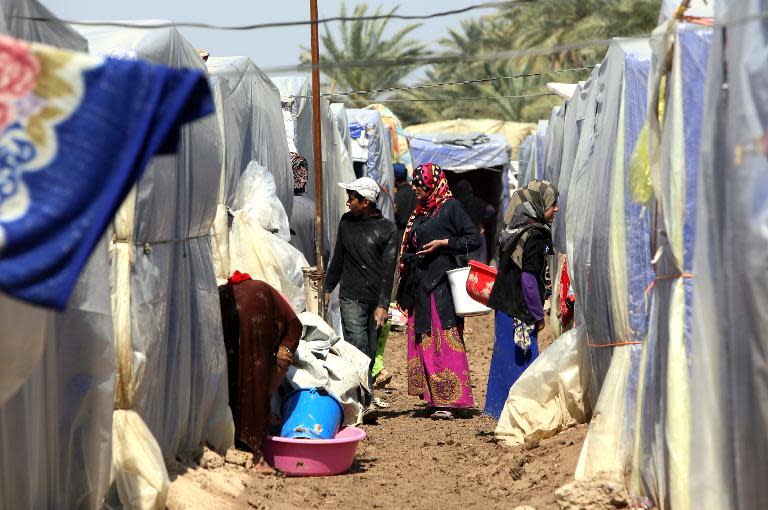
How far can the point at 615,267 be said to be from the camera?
20.6 ft

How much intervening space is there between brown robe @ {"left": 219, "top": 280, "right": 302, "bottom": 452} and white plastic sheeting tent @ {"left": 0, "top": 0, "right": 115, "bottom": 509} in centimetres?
199

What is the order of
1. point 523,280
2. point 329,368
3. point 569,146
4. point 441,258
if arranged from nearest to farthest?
1. point 329,368
2. point 523,280
3. point 441,258
4. point 569,146

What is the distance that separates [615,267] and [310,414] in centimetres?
195

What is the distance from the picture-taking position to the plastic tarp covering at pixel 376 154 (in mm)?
16281

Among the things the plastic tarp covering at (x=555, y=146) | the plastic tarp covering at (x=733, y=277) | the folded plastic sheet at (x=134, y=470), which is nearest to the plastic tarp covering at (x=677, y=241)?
the plastic tarp covering at (x=733, y=277)

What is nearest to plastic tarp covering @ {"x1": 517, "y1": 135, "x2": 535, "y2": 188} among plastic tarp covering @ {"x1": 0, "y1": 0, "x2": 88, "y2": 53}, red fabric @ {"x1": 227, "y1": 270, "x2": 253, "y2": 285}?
red fabric @ {"x1": 227, "y1": 270, "x2": 253, "y2": 285}

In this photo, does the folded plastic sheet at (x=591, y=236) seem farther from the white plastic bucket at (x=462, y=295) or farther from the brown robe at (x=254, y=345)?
the brown robe at (x=254, y=345)

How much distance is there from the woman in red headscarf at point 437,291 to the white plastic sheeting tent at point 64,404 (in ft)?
14.5

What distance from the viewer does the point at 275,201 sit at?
8.94 m

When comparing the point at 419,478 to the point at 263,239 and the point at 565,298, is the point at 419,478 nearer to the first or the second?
the point at 263,239

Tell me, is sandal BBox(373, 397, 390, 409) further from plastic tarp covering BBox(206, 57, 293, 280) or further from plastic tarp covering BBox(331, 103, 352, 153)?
plastic tarp covering BBox(331, 103, 352, 153)

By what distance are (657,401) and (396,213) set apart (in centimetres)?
1015

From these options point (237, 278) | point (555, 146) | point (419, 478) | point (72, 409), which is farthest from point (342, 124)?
point (72, 409)

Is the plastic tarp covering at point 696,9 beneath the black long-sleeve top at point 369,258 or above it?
above
